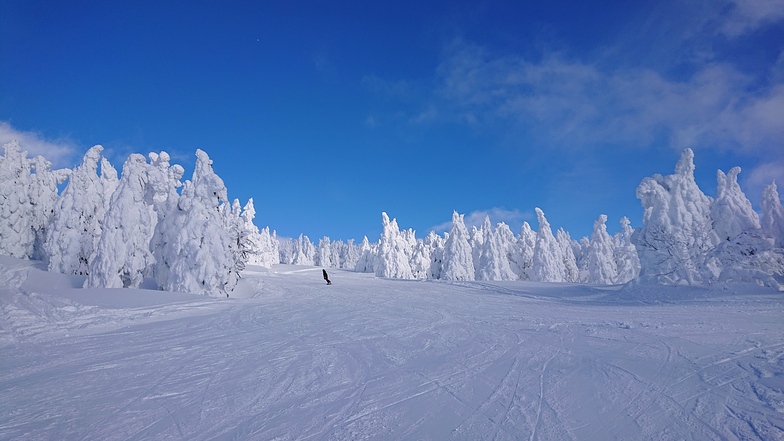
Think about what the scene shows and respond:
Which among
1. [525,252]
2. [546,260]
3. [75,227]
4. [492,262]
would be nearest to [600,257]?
[546,260]

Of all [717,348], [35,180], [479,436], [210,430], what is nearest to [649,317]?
[717,348]

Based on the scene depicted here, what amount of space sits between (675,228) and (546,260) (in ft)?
78.7

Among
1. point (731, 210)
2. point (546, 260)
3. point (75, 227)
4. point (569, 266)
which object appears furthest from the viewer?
point (569, 266)

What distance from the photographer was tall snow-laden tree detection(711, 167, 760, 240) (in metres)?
22.5

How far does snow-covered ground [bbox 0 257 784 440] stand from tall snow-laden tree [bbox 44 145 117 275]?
17.6 m

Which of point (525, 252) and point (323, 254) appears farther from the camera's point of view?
point (323, 254)

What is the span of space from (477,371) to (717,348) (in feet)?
14.7

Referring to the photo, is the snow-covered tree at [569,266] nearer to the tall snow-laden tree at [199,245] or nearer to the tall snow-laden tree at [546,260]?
the tall snow-laden tree at [546,260]

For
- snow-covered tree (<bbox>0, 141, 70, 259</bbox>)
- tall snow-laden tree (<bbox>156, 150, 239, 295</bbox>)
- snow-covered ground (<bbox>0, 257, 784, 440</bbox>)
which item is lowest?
snow-covered ground (<bbox>0, 257, 784, 440</bbox>)

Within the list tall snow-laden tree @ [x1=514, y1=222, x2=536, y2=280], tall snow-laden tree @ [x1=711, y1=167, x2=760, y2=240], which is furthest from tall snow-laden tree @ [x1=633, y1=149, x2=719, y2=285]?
tall snow-laden tree @ [x1=514, y1=222, x2=536, y2=280]

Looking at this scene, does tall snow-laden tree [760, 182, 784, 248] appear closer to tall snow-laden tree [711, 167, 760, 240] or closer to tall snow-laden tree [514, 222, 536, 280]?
tall snow-laden tree [711, 167, 760, 240]

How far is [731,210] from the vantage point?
903 inches

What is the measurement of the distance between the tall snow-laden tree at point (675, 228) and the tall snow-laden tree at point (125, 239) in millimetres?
29523

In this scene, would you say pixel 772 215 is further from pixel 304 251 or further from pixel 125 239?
pixel 304 251
